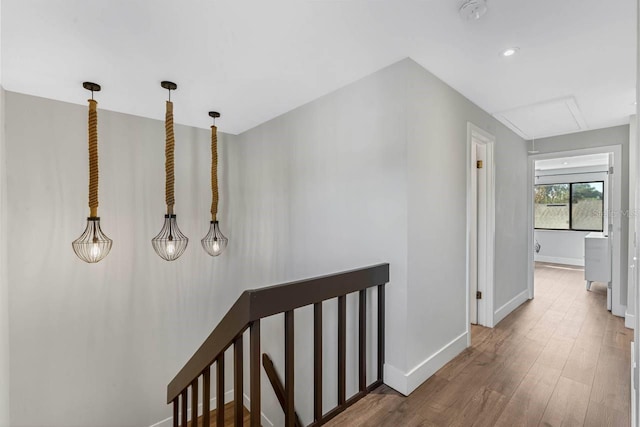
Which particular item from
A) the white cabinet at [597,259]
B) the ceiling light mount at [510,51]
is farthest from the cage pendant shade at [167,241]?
the white cabinet at [597,259]

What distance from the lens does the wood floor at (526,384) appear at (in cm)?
171

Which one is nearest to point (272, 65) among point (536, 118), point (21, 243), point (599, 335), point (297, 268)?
point (297, 268)

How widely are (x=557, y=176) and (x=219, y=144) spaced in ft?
23.1

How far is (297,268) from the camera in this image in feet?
9.30

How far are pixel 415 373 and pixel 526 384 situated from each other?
797 mm

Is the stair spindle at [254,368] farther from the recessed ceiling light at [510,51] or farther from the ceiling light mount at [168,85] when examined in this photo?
the recessed ceiling light at [510,51]

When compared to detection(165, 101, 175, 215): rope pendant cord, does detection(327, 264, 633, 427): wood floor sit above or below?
below

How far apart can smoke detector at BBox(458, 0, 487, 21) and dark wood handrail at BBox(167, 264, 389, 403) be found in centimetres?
147

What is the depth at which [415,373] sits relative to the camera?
198 centimetres

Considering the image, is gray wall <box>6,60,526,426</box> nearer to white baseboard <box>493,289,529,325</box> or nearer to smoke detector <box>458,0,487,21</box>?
white baseboard <box>493,289,529,325</box>

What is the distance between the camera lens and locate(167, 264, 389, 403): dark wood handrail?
1314mm

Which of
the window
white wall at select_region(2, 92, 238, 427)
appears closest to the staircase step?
white wall at select_region(2, 92, 238, 427)

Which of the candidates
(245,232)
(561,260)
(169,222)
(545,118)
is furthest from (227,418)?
(561,260)

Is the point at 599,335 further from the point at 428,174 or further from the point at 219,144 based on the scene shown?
the point at 219,144
